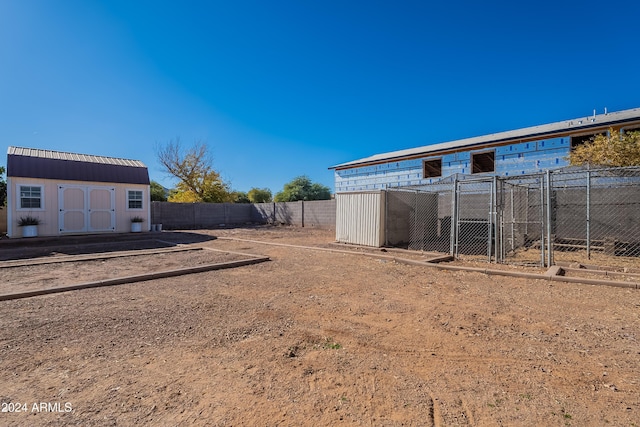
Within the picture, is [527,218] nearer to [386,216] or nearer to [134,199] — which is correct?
[386,216]

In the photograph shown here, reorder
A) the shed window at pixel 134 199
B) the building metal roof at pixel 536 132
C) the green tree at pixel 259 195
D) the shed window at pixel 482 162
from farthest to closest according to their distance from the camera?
1. the green tree at pixel 259 195
2. the shed window at pixel 482 162
3. the shed window at pixel 134 199
4. the building metal roof at pixel 536 132

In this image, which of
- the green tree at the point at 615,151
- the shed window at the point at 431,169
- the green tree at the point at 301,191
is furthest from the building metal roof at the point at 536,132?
the green tree at the point at 301,191

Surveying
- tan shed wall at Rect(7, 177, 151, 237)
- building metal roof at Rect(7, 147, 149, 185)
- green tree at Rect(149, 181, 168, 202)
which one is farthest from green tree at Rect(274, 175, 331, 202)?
tan shed wall at Rect(7, 177, 151, 237)

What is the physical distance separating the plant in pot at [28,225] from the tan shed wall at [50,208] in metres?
0.17

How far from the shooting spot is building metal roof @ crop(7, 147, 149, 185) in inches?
499

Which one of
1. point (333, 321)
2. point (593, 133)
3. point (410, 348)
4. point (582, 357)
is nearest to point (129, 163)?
point (333, 321)

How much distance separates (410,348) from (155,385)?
2.18 metres

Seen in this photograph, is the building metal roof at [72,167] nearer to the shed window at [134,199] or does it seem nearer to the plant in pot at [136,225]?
the shed window at [134,199]

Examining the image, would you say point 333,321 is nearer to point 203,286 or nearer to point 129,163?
point 203,286

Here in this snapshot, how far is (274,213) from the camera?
24.3m

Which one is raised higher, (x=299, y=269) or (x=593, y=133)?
(x=593, y=133)

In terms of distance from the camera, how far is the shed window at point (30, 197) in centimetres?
1265

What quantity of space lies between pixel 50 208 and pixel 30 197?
29.8 inches

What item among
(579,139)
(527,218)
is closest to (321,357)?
(527,218)
